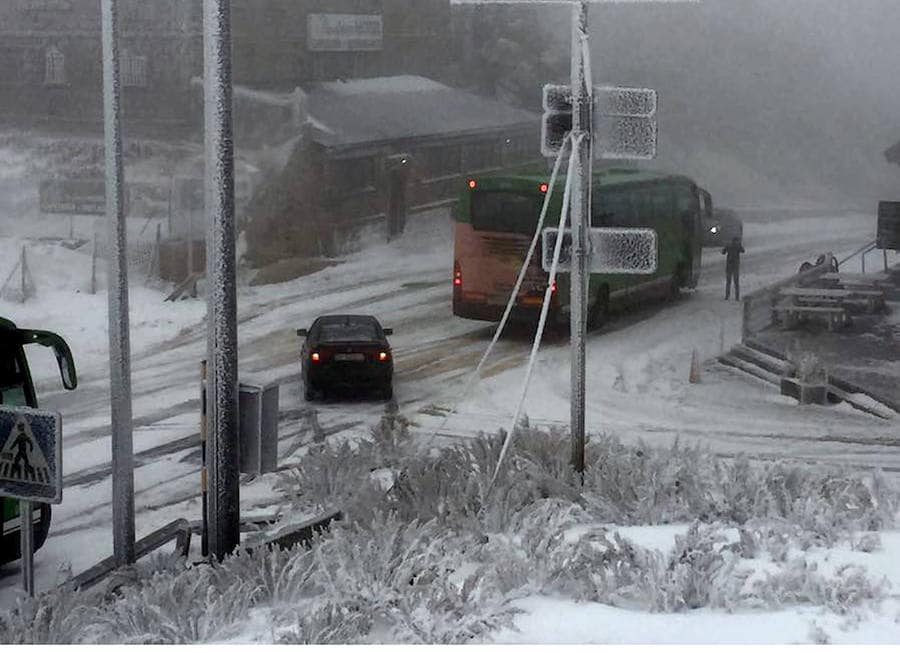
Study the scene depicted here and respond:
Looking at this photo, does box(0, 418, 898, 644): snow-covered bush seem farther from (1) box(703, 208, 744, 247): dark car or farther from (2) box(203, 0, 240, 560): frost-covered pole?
(1) box(703, 208, 744, 247): dark car

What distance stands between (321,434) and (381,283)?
3.32 feet

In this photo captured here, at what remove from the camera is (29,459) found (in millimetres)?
7152

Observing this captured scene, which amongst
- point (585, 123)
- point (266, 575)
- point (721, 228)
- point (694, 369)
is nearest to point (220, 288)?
point (266, 575)

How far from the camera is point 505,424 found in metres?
9.06

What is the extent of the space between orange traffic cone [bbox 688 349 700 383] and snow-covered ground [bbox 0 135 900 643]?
0.04m

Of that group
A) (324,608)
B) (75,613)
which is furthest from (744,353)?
(75,613)

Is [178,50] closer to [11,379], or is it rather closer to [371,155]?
[371,155]

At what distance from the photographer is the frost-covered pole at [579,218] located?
327 inches

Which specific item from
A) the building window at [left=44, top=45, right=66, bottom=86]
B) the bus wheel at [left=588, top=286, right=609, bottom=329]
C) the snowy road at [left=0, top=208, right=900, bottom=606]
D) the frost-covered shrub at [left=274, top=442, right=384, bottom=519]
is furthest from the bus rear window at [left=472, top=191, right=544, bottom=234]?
the building window at [left=44, top=45, right=66, bottom=86]

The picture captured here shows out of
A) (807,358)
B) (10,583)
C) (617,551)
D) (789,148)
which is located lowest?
(10,583)

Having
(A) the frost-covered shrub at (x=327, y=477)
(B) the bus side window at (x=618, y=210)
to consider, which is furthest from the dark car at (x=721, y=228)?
(A) the frost-covered shrub at (x=327, y=477)

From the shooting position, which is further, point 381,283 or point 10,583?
point 381,283

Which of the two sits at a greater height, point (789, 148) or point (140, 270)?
point (789, 148)

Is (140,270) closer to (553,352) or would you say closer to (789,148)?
(553,352)
